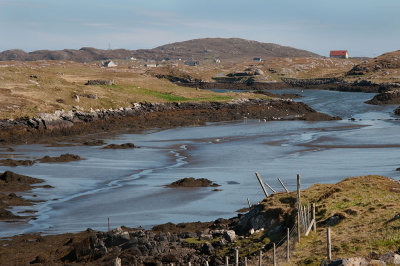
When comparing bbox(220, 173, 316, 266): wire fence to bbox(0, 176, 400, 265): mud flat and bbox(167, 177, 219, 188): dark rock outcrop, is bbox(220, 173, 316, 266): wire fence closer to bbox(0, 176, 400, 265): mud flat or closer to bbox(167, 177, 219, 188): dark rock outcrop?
bbox(0, 176, 400, 265): mud flat

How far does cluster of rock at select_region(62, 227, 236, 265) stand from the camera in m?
20.4

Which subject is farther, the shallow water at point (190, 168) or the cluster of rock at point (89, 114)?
the cluster of rock at point (89, 114)

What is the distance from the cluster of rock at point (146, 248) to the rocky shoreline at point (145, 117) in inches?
1578

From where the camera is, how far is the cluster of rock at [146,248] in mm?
20359

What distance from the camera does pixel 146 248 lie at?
21.2 metres

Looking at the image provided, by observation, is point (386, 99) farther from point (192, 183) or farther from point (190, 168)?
point (192, 183)

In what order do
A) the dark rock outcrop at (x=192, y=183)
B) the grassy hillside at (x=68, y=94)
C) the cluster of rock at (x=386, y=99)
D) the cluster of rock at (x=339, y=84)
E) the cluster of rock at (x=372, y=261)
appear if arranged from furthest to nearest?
the cluster of rock at (x=339, y=84)
the cluster of rock at (x=386, y=99)
the grassy hillside at (x=68, y=94)
the dark rock outcrop at (x=192, y=183)
the cluster of rock at (x=372, y=261)

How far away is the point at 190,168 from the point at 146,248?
23202mm

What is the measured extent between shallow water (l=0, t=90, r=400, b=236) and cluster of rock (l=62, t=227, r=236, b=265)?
4766 mm

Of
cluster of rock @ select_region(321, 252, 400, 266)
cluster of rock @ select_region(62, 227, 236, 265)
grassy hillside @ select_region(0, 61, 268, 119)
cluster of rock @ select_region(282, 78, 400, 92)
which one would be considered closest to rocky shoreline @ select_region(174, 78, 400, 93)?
cluster of rock @ select_region(282, 78, 400, 92)

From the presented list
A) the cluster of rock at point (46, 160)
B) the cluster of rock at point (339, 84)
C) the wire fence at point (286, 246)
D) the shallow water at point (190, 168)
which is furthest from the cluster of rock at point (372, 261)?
the cluster of rock at point (339, 84)

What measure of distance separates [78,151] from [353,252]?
1530 inches

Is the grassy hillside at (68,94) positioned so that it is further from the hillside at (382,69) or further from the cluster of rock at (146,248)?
the hillside at (382,69)

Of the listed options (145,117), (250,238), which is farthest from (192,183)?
(145,117)
